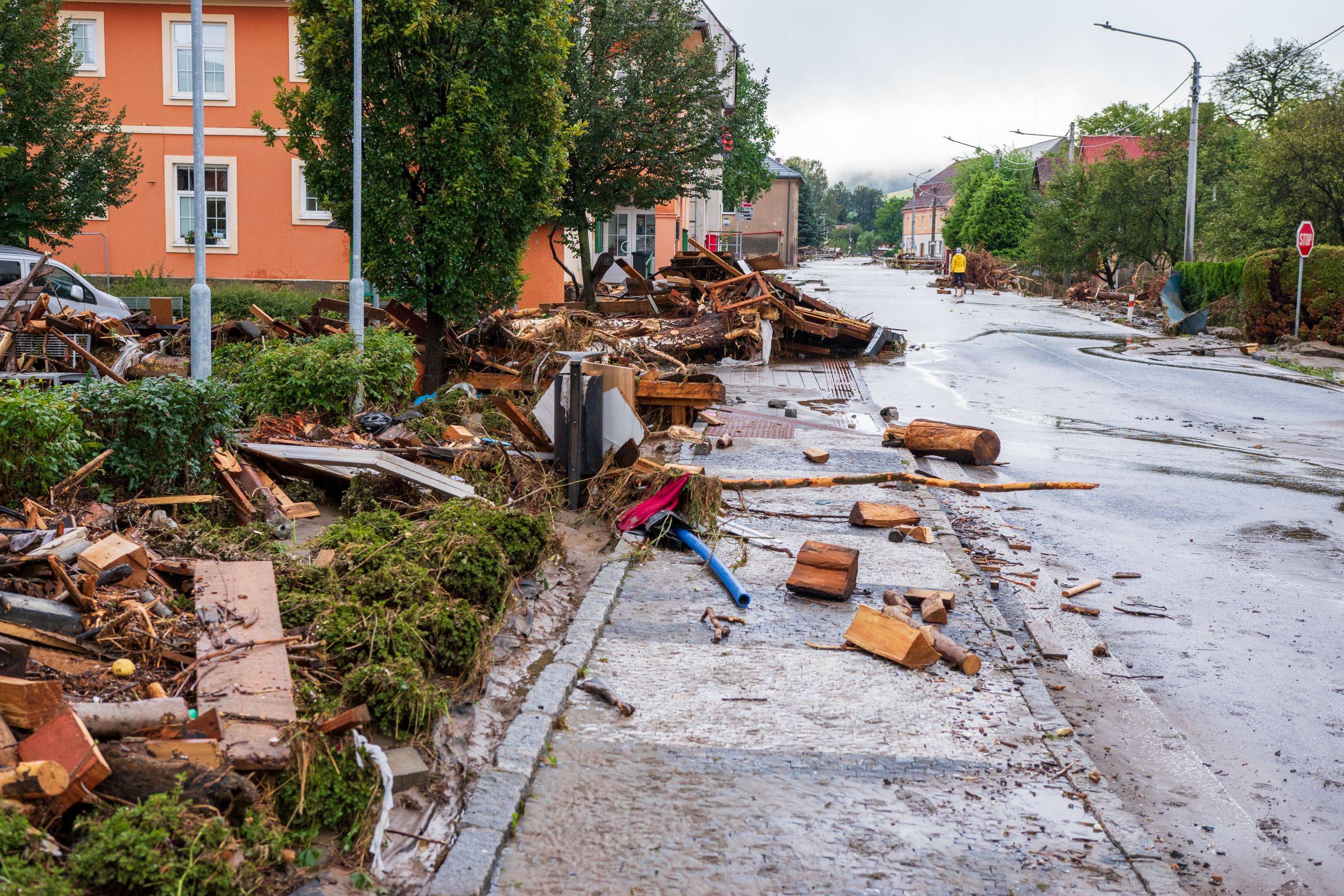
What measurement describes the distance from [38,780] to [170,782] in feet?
1.24

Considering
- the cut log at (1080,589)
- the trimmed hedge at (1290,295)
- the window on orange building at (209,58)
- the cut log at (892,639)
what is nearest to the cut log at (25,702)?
the cut log at (892,639)

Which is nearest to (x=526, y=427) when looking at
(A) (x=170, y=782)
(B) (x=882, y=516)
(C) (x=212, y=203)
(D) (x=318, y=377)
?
(D) (x=318, y=377)

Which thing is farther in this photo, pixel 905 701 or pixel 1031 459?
pixel 1031 459

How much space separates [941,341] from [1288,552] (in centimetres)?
1863

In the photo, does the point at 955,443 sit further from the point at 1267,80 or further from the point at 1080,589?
the point at 1267,80

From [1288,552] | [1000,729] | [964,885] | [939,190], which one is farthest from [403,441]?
[939,190]

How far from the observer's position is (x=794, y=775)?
4.68 m

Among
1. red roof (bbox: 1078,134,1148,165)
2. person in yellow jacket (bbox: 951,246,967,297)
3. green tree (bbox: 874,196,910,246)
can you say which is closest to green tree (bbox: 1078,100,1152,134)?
red roof (bbox: 1078,134,1148,165)

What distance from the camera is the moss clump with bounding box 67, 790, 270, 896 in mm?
3201

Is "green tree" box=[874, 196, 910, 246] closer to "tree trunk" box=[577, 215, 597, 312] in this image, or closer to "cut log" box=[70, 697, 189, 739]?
"tree trunk" box=[577, 215, 597, 312]

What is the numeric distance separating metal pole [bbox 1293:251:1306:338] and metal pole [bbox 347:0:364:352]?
858 inches

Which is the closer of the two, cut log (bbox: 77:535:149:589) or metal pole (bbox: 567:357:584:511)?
cut log (bbox: 77:535:149:589)

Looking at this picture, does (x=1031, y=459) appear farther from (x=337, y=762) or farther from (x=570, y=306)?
(x=570, y=306)

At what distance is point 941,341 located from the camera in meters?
26.9
